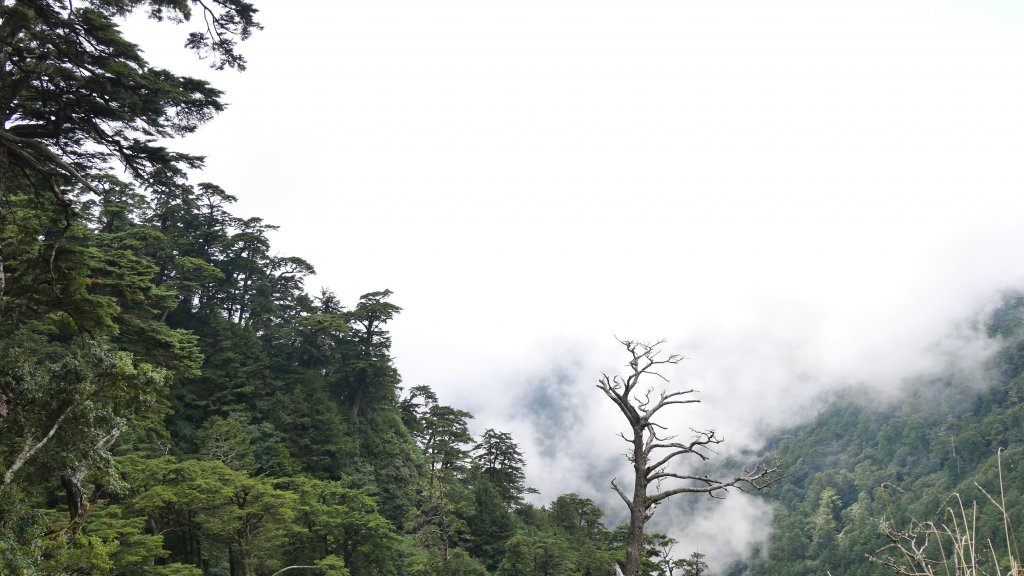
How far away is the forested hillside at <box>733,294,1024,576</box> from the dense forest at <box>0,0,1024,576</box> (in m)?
91.3

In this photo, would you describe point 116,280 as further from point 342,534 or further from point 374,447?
point 374,447

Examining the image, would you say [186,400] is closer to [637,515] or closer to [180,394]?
[180,394]

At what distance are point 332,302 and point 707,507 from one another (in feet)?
612

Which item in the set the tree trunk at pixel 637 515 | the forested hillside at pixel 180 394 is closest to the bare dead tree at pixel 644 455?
the tree trunk at pixel 637 515

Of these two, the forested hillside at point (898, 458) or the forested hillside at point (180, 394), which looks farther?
the forested hillside at point (898, 458)

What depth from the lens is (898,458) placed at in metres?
150

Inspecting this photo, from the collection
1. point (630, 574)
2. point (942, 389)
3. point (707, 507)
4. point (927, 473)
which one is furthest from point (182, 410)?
point (942, 389)

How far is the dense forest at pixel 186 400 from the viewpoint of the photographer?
30.1 ft

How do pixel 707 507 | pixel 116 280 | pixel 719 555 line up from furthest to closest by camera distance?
pixel 707 507 < pixel 719 555 < pixel 116 280

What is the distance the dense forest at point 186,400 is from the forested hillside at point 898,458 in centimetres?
9127

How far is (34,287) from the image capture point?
1046 centimetres

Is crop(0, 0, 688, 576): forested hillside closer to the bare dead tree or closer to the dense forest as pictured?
the dense forest

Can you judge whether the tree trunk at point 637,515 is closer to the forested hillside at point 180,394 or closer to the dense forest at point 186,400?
the dense forest at point 186,400

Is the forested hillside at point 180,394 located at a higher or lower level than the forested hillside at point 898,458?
lower
